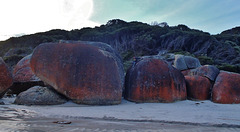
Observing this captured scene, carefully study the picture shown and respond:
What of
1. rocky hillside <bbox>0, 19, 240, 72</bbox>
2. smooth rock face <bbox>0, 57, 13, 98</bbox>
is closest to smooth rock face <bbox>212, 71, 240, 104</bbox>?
smooth rock face <bbox>0, 57, 13, 98</bbox>

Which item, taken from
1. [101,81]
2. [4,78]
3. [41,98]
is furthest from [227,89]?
[4,78]

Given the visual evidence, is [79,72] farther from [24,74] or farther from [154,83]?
[24,74]

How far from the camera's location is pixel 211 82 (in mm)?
5980

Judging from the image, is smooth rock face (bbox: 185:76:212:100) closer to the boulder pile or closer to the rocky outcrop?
the boulder pile

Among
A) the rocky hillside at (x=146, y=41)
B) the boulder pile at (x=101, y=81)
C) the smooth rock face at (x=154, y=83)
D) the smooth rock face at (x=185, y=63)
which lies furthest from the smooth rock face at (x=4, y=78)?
the rocky hillside at (x=146, y=41)

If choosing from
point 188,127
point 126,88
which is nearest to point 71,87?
point 126,88

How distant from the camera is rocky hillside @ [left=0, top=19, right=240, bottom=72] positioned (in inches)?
990

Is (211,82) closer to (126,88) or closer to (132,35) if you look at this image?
(126,88)

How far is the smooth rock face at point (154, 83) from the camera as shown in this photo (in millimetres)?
5273

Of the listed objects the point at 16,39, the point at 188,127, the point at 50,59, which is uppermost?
the point at 16,39

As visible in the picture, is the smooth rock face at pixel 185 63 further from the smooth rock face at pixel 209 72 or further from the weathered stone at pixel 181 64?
the smooth rock face at pixel 209 72

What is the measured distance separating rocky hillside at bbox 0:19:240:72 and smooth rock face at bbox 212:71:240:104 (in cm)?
1668

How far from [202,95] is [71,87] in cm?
376

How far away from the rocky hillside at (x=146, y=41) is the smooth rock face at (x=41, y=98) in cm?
1987
